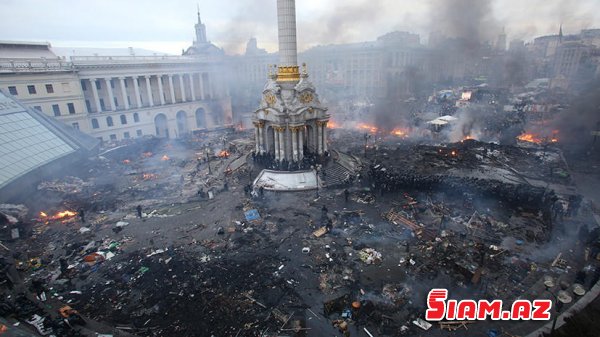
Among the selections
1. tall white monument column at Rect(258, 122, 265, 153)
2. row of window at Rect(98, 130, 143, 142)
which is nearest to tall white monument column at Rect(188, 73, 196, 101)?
row of window at Rect(98, 130, 143, 142)

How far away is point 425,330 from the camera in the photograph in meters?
14.1

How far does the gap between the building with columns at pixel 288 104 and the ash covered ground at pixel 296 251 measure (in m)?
4.43

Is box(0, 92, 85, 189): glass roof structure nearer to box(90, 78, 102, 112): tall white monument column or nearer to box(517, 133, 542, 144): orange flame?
box(90, 78, 102, 112): tall white monument column

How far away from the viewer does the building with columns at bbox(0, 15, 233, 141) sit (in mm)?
43812

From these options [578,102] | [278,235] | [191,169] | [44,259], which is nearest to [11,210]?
[44,259]

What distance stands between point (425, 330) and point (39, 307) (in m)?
18.5

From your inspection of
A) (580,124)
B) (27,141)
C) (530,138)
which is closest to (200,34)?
(27,141)

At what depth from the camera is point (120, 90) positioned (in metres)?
53.2

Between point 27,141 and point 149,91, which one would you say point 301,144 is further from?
point 149,91

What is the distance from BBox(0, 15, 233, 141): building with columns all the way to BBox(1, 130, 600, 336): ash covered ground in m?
18.9

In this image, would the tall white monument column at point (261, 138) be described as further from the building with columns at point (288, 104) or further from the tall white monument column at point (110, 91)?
the tall white monument column at point (110, 91)

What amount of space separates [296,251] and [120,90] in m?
48.2

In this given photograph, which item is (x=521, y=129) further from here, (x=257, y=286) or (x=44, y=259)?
(x=44, y=259)

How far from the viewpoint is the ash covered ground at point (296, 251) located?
15188 millimetres
